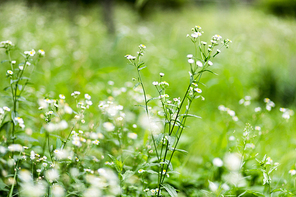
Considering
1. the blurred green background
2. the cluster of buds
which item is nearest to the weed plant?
the cluster of buds

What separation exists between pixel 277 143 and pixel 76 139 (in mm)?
1842

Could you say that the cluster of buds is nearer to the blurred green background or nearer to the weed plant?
the weed plant

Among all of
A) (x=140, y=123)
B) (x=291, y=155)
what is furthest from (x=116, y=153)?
(x=291, y=155)

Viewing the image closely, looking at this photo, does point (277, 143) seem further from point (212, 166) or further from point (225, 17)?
point (225, 17)

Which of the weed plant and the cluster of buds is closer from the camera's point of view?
the weed plant

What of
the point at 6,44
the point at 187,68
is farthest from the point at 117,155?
the point at 187,68

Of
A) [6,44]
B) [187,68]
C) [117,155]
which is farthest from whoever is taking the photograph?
[187,68]

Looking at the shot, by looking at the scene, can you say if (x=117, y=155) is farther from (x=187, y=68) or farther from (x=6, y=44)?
(x=187, y=68)

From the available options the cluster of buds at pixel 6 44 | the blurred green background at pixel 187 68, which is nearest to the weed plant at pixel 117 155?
the cluster of buds at pixel 6 44

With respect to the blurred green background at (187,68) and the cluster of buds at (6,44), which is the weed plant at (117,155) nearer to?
the cluster of buds at (6,44)

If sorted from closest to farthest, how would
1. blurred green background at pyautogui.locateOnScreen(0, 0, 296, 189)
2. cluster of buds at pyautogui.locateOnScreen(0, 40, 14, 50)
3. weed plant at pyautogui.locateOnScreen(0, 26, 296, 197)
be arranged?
1. weed plant at pyautogui.locateOnScreen(0, 26, 296, 197)
2. cluster of buds at pyautogui.locateOnScreen(0, 40, 14, 50)
3. blurred green background at pyautogui.locateOnScreen(0, 0, 296, 189)

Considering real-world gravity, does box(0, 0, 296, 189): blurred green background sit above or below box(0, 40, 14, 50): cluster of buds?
above

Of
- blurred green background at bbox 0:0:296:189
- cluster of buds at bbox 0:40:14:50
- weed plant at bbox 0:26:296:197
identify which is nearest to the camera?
weed plant at bbox 0:26:296:197

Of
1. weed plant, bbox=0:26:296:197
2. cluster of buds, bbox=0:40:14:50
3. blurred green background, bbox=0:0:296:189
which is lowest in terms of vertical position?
weed plant, bbox=0:26:296:197
